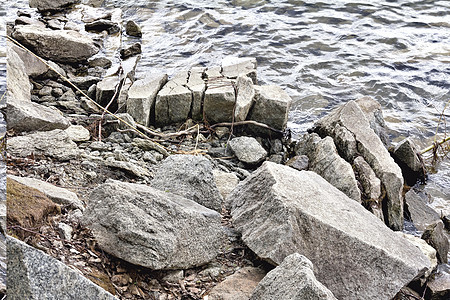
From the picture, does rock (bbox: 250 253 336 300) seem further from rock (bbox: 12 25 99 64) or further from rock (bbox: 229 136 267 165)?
rock (bbox: 12 25 99 64)

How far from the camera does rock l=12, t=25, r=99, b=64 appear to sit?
543cm

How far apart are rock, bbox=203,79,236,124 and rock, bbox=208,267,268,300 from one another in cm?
229

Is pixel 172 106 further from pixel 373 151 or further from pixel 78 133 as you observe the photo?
pixel 373 151

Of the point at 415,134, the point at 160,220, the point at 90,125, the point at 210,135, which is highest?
the point at 160,220

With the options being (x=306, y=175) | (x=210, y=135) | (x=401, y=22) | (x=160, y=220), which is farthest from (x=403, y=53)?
(x=160, y=220)

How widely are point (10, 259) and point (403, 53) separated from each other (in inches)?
295

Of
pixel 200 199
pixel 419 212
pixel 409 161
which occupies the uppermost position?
pixel 200 199

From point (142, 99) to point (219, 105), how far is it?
77 centimetres

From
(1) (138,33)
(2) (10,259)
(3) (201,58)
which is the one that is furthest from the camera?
(1) (138,33)

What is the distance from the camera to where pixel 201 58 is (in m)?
7.16

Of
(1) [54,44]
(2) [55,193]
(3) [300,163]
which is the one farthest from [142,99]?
(2) [55,193]

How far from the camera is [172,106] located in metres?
4.52

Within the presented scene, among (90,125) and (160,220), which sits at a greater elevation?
(160,220)

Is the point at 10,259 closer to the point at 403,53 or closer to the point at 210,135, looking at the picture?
the point at 210,135
